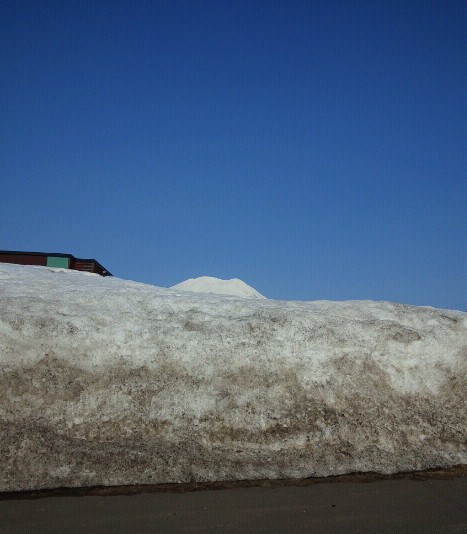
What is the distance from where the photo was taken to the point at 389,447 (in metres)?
6.34

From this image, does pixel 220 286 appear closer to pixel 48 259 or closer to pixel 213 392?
pixel 48 259

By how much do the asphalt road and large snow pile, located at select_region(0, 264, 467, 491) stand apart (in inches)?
20.6

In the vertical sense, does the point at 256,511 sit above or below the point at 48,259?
below

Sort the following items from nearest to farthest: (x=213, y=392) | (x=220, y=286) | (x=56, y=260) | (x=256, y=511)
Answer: (x=256, y=511), (x=213, y=392), (x=56, y=260), (x=220, y=286)

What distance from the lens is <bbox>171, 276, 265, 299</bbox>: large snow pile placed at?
1916 inches

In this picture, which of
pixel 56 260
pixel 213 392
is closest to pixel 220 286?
pixel 56 260

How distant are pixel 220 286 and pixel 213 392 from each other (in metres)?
44.8

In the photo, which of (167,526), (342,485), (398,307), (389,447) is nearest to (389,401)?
(389,447)

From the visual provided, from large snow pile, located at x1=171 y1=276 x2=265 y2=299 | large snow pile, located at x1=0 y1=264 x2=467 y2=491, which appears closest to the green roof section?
large snow pile, located at x1=171 y1=276 x2=265 y2=299

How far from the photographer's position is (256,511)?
15.5 feet

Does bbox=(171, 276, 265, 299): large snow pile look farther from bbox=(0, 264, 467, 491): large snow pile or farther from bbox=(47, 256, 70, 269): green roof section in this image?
bbox=(0, 264, 467, 491): large snow pile

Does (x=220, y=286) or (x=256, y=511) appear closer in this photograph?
(x=256, y=511)

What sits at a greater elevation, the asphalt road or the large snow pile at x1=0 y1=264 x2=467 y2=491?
the large snow pile at x1=0 y1=264 x2=467 y2=491

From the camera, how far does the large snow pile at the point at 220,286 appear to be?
48.7 meters
